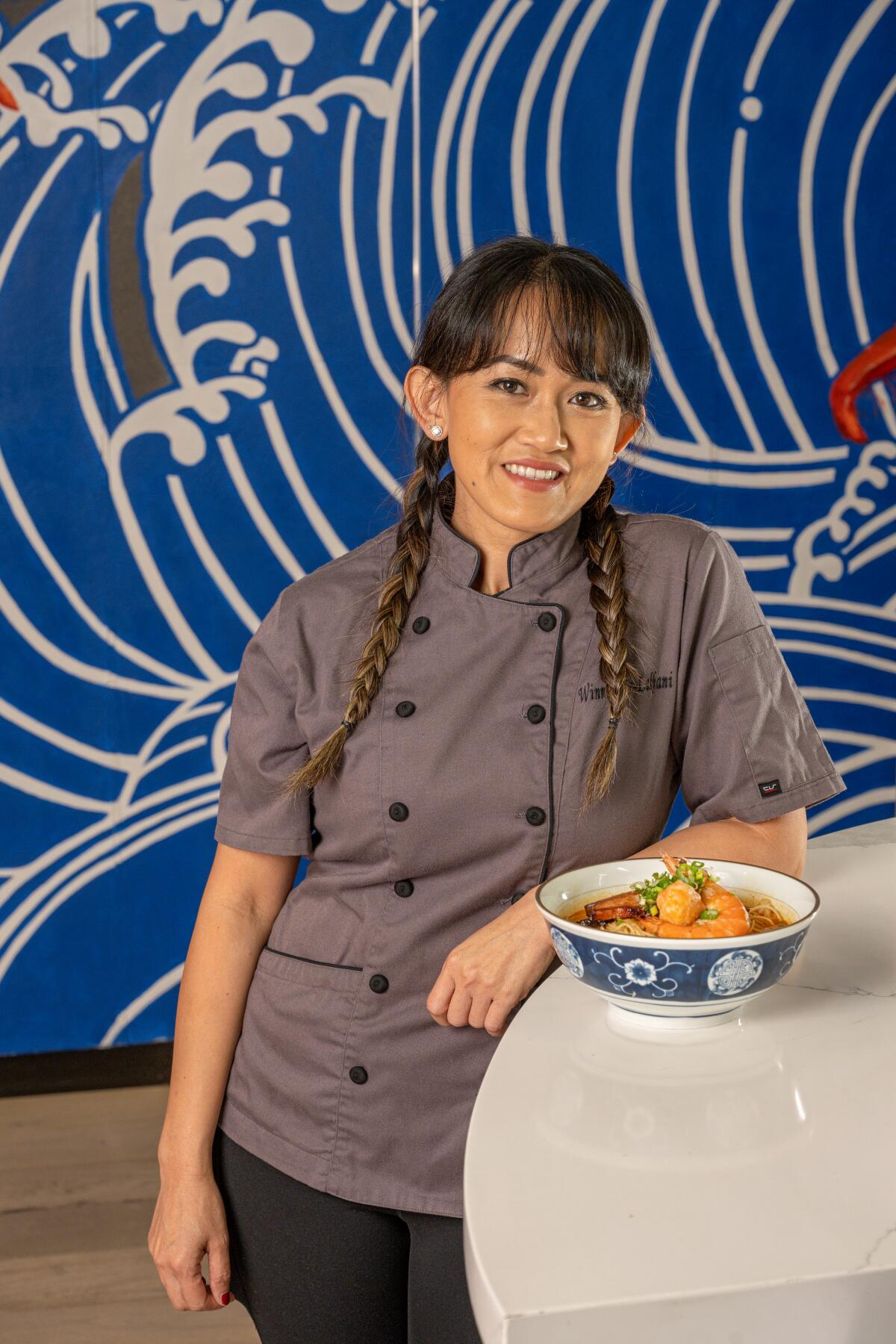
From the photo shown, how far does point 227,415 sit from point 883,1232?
103 inches

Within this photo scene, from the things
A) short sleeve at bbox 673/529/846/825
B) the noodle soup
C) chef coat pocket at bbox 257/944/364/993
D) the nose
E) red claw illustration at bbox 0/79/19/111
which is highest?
red claw illustration at bbox 0/79/19/111

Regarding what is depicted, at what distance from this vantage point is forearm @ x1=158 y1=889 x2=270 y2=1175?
139cm

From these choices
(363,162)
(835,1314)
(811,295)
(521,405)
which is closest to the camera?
(835,1314)

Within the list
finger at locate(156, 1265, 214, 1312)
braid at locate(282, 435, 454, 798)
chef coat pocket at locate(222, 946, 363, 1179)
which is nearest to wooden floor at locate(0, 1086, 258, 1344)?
finger at locate(156, 1265, 214, 1312)

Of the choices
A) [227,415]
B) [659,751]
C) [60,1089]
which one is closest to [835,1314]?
[659,751]

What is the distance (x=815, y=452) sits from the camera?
3.32 metres

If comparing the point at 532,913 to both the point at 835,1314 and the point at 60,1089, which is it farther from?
the point at 60,1089

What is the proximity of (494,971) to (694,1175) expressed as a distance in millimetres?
407

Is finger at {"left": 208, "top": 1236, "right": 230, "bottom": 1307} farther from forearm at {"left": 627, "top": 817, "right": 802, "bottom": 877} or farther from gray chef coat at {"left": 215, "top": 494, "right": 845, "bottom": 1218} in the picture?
forearm at {"left": 627, "top": 817, "right": 802, "bottom": 877}

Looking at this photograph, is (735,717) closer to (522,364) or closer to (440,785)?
(440,785)

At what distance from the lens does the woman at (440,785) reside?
1.30 m

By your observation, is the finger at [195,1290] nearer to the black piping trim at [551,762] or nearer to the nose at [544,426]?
the black piping trim at [551,762]

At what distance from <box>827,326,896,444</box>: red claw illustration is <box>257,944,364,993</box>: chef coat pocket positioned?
243 centimetres

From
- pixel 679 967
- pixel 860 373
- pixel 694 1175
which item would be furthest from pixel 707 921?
pixel 860 373
